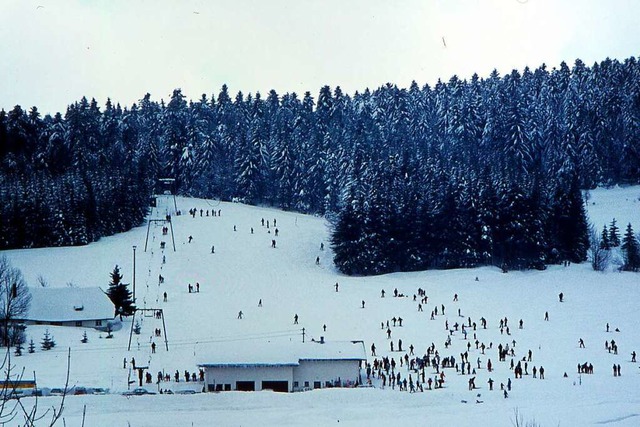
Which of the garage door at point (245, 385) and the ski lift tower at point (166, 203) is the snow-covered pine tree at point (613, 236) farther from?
the garage door at point (245, 385)

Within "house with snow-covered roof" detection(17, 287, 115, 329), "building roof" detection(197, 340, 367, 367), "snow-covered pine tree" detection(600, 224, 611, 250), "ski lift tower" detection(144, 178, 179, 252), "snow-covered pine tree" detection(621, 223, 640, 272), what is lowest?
"building roof" detection(197, 340, 367, 367)

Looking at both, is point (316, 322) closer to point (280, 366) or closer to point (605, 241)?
point (280, 366)

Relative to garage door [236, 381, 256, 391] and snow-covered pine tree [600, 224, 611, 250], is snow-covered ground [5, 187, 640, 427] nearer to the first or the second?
garage door [236, 381, 256, 391]

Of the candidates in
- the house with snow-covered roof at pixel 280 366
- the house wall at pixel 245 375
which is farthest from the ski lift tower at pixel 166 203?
the house wall at pixel 245 375

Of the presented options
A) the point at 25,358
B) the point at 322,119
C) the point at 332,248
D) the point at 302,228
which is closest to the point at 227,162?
the point at 322,119

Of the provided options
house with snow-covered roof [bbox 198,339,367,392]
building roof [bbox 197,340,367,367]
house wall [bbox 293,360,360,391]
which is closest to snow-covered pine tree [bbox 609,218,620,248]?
building roof [bbox 197,340,367,367]
